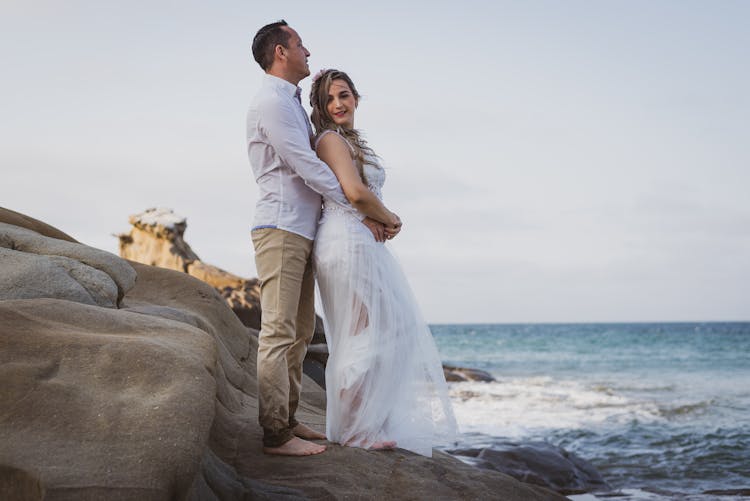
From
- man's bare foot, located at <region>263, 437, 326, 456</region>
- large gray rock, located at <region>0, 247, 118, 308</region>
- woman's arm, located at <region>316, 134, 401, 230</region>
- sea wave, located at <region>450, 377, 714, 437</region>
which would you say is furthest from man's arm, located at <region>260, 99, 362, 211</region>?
sea wave, located at <region>450, 377, 714, 437</region>

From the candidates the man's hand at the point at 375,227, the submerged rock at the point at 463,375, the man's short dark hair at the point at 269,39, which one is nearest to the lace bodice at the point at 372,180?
the man's hand at the point at 375,227

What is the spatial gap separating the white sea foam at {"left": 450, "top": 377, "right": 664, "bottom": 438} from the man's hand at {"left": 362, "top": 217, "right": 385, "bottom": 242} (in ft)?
25.5

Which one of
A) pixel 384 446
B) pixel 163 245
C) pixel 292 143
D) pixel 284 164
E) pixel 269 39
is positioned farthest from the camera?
pixel 163 245

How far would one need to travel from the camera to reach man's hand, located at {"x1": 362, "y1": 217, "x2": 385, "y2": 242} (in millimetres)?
4699

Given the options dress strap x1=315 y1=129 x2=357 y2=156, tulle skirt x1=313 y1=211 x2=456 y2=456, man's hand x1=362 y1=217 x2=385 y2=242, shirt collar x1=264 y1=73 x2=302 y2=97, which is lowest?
tulle skirt x1=313 y1=211 x2=456 y2=456

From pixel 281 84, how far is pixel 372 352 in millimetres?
1731

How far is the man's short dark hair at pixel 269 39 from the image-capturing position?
4.55m

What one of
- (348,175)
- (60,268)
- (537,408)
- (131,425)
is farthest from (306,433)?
(537,408)

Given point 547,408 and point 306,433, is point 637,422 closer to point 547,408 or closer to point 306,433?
point 547,408

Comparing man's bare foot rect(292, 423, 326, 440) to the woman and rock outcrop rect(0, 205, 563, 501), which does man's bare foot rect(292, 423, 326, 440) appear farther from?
rock outcrop rect(0, 205, 563, 501)

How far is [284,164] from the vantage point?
4469mm

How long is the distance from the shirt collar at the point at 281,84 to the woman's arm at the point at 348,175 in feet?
1.10

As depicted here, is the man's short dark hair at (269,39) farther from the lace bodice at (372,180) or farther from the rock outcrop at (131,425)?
the rock outcrop at (131,425)

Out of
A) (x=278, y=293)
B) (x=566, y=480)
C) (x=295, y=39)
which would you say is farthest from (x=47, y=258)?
(x=566, y=480)
